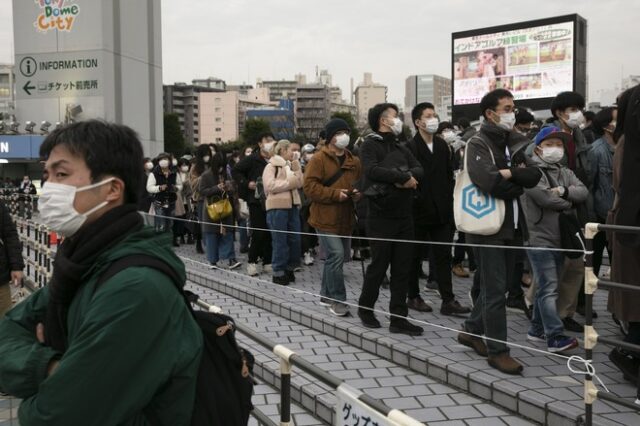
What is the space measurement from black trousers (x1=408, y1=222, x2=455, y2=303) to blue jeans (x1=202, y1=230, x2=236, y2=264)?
3.86 meters

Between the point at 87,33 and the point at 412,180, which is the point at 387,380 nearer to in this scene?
the point at 412,180

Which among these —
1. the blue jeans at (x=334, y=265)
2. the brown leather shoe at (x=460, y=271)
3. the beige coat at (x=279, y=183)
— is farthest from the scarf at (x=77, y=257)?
the brown leather shoe at (x=460, y=271)

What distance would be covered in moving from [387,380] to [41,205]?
3.52m

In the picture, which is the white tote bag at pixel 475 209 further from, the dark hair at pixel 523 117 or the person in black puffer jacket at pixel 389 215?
the dark hair at pixel 523 117

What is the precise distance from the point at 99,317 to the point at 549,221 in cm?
440

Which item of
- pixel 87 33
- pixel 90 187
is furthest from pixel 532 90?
pixel 90 187

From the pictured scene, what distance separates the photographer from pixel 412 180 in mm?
5668

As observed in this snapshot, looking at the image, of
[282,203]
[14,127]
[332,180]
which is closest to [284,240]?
[282,203]

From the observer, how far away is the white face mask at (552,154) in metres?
5.17

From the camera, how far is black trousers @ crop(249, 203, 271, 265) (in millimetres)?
9039

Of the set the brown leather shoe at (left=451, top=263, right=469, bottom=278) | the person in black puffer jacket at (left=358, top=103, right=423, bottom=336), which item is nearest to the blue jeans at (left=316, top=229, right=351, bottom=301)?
the person in black puffer jacket at (left=358, top=103, right=423, bottom=336)

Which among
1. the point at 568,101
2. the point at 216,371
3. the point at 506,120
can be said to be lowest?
the point at 216,371

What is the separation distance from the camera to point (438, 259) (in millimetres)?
6566

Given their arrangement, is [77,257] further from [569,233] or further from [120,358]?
[569,233]
